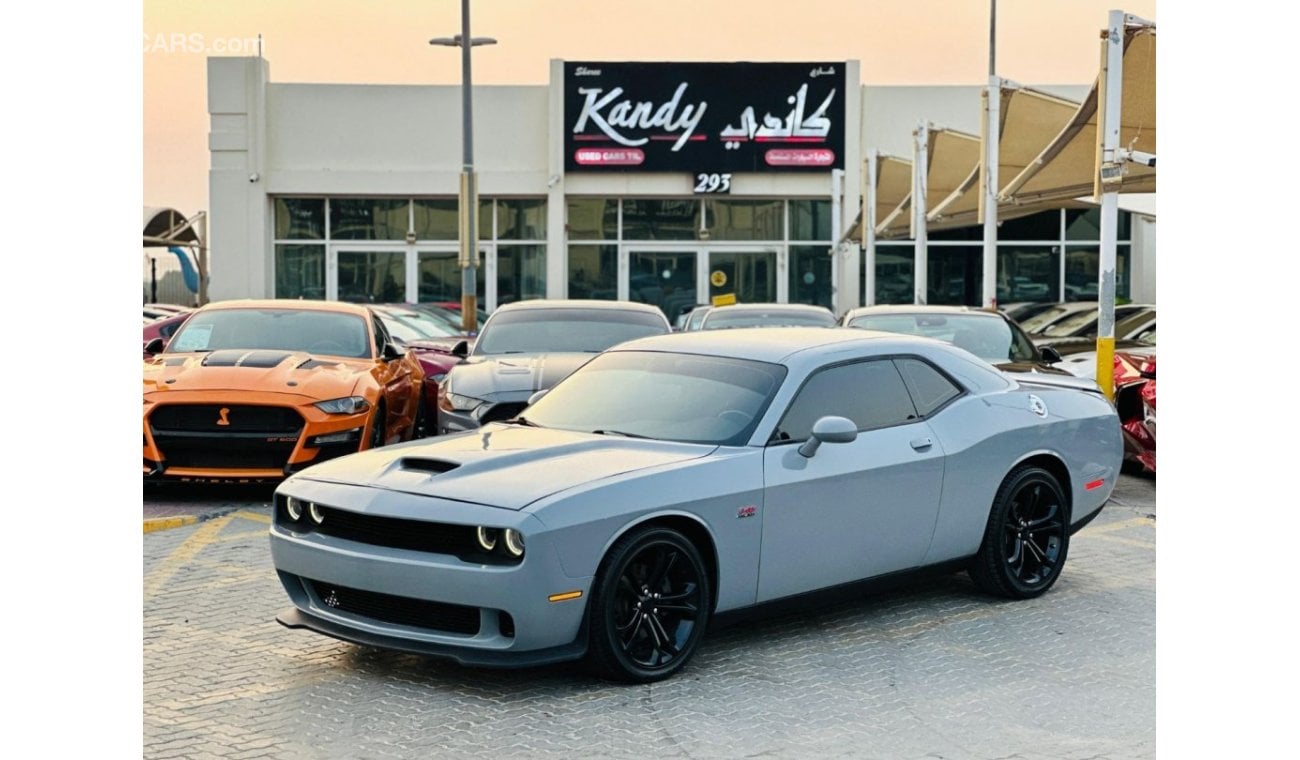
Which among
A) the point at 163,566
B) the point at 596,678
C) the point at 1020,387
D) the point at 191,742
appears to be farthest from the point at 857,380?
the point at 163,566

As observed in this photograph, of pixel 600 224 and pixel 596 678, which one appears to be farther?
pixel 600 224

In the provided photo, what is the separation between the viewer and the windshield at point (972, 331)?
12.6 meters

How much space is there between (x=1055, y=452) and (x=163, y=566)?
4.93 m

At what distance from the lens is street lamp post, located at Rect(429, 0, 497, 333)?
25.3m

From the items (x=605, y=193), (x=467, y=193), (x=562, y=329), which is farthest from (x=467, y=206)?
(x=562, y=329)

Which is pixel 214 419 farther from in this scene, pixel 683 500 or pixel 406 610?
pixel 683 500

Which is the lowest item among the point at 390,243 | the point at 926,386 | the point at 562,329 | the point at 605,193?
the point at 926,386

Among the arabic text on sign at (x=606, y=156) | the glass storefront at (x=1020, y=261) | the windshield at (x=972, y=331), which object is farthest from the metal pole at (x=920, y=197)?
the glass storefront at (x=1020, y=261)

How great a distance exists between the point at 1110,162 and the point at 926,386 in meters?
6.59

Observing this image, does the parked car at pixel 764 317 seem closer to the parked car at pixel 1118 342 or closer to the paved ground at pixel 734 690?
the parked car at pixel 1118 342

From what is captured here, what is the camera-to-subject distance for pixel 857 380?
7.22m

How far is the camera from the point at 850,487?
6723mm

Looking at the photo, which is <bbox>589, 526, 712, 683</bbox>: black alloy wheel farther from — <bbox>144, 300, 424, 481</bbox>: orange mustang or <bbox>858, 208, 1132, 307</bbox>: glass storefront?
<bbox>858, 208, 1132, 307</bbox>: glass storefront
